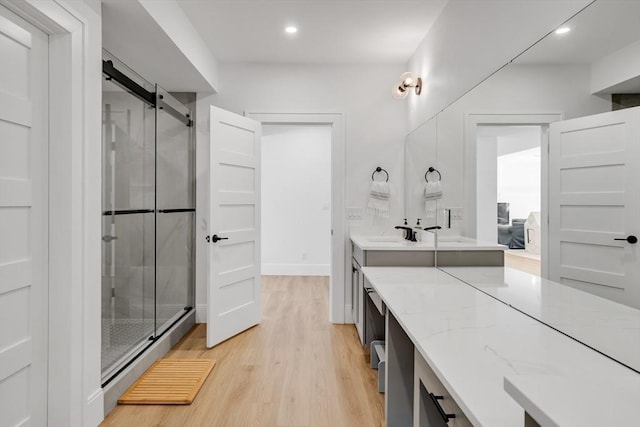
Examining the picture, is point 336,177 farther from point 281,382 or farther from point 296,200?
point 296,200

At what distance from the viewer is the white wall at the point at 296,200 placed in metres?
6.01

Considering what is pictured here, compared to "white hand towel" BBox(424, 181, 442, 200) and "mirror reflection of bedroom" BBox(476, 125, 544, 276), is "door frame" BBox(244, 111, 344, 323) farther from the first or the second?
"mirror reflection of bedroom" BBox(476, 125, 544, 276)

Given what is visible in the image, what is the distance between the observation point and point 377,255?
2803 mm

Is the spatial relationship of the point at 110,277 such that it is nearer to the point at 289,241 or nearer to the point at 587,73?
the point at 587,73

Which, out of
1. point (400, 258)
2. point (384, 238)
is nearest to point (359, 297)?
point (400, 258)

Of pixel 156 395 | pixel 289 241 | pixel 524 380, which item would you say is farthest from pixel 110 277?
pixel 289 241

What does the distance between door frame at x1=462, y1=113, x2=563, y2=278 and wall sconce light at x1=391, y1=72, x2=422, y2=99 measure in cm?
137

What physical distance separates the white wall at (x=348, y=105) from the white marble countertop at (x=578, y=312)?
224cm

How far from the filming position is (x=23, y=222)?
5.24ft

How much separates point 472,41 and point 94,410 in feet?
9.68

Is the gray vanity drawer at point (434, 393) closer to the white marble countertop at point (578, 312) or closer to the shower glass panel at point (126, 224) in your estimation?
the white marble countertop at point (578, 312)

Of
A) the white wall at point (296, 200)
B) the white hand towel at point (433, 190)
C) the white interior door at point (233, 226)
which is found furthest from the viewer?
the white wall at point (296, 200)

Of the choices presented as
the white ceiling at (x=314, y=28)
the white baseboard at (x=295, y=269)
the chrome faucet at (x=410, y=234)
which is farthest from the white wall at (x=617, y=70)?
the white baseboard at (x=295, y=269)

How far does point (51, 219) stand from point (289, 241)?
4.43m
